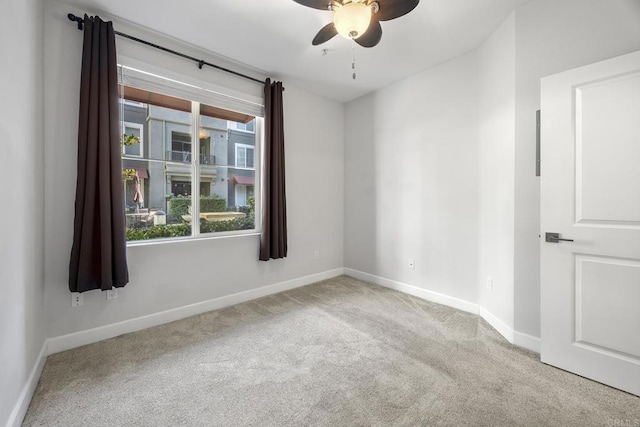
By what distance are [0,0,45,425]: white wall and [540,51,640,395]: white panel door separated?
3.21m

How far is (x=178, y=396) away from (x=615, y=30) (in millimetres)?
3639

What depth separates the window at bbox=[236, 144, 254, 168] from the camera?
3.21 metres

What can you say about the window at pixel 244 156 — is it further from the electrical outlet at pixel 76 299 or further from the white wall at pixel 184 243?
the electrical outlet at pixel 76 299

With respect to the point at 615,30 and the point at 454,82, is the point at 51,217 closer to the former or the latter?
the point at 454,82

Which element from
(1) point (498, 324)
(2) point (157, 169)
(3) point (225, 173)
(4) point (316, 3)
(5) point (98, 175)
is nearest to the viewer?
(4) point (316, 3)

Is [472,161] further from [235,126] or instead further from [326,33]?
[235,126]

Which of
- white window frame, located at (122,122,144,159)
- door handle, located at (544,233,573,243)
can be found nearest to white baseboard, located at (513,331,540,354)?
door handle, located at (544,233,573,243)

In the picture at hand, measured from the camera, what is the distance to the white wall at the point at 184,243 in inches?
82.4

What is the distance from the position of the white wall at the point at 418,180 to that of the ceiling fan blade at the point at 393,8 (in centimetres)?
148

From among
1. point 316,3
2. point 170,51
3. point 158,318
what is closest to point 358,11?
point 316,3

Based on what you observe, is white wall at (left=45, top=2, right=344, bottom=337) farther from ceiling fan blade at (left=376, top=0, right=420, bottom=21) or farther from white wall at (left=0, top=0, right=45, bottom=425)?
ceiling fan blade at (left=376, top=0, right=420, bottom=21)

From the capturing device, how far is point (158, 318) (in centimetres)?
256

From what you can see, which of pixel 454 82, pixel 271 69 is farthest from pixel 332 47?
pixel 454 82

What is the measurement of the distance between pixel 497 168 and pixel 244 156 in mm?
2682
